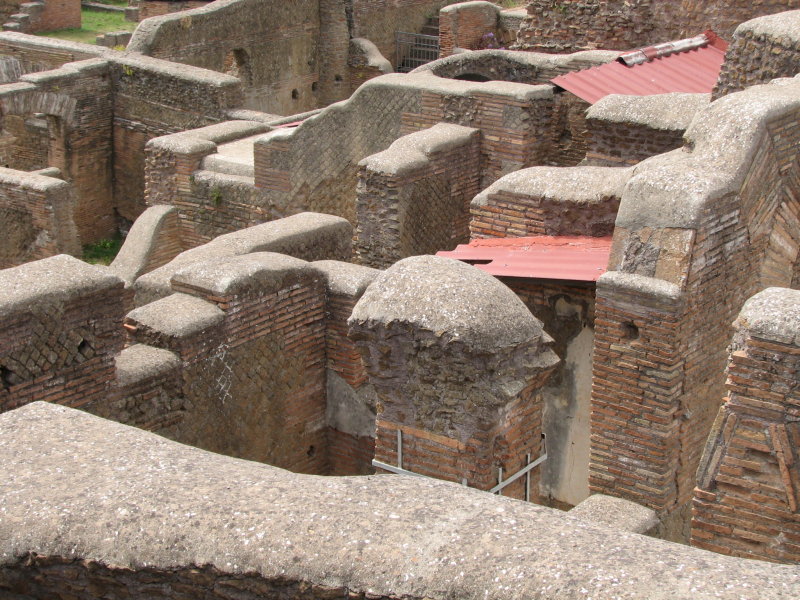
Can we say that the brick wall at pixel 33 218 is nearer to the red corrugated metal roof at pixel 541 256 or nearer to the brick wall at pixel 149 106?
the brick wall at pixel 149 106

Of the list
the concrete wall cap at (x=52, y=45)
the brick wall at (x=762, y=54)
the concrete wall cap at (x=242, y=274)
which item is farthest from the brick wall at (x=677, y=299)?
the concrete wall cap at (x=52, y=45)

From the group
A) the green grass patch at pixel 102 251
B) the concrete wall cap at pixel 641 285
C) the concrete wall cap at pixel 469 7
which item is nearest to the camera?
the concrete wall cap at pixel 641 285

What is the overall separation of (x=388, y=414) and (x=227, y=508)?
233cm

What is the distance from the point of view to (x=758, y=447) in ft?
18.6

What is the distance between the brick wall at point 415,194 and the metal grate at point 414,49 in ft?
33.2

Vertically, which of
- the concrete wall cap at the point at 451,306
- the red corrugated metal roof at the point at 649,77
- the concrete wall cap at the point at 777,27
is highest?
the concrete wall cap at the point at 777,27

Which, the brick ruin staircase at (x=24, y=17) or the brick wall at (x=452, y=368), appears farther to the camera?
the brick ruin staircase at (x=24, y=17)

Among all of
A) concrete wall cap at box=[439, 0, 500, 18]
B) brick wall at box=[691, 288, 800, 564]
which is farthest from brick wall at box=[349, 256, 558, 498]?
concrete wall cap at box=[439, 0, 500, 18]

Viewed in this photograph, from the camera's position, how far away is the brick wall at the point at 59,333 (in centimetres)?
650

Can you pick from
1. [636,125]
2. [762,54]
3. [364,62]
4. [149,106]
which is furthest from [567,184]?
[364,62]

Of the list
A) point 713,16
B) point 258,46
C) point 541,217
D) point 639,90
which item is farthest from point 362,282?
point 258,46

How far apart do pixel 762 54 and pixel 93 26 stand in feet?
67.7

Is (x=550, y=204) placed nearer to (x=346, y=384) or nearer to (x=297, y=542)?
(x=346, y=384)

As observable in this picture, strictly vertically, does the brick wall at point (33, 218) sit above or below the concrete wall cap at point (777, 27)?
below
